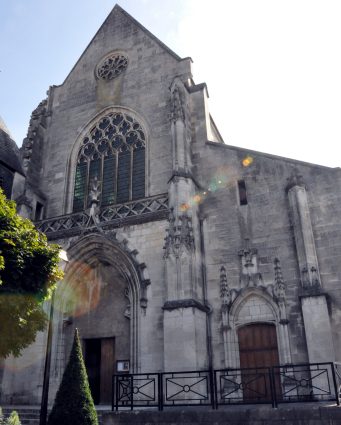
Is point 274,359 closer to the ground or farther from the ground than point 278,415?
farther from the ground

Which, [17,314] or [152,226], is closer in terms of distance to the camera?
[17,314]

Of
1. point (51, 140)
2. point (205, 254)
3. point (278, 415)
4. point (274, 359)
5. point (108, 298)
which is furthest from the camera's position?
point (51, 140)

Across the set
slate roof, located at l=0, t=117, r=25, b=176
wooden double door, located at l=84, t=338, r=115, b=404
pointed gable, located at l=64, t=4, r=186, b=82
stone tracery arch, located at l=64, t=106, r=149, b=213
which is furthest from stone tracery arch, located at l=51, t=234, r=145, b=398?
pointed gable, located at l=64, t=4, r=186, b=82

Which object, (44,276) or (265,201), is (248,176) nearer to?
(265,201)

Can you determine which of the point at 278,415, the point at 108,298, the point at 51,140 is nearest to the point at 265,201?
the point at 108,298

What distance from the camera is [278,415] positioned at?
8.58 m

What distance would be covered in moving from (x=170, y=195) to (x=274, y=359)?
6311 mm

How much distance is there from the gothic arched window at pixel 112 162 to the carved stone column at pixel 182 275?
8.14 ft

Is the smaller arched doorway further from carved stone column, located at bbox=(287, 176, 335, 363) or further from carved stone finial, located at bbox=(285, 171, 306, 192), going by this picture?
carved stone finial, located at bbox=(285, 171, 306, 192)

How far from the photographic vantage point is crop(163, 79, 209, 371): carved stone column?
12711 mm

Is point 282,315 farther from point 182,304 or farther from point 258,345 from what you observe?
point 182,304

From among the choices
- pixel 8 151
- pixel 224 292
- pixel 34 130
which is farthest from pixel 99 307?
pixel 8 151

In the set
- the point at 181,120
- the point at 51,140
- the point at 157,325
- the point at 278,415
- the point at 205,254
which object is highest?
the point at 51,140

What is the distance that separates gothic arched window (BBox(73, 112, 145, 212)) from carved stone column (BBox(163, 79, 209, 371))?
2482 millimetres
